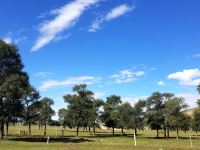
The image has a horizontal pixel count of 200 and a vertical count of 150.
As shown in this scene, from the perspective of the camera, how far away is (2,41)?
71688mm

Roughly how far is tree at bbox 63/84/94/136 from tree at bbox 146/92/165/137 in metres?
19.3

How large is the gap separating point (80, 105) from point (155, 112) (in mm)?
24499

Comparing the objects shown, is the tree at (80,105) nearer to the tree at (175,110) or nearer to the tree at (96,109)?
the tree at (96,109)

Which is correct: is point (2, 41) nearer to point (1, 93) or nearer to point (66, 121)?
point (1, 93)

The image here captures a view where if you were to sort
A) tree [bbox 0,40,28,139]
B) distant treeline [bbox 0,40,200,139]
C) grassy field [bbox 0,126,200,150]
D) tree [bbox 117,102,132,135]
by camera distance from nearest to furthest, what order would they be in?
grassy field [bbox 0,126,200,150]
tree [bbox 0,40,28,139]
distant treeline [bbox 0,40,200,139]
tree [bbox 117,102,132,135]

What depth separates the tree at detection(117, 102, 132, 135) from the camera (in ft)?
411

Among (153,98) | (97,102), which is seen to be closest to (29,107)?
(97,102)

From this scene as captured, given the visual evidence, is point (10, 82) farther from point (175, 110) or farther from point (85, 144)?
point (175, 110)

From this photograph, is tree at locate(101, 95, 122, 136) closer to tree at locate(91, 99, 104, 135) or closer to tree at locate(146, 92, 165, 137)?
tree at locate(91, 99, 104, 135)

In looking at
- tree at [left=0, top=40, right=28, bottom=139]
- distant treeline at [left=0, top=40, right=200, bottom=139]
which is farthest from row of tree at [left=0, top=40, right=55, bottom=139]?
distant treeline at [left=0, top=40, right=200, bottom=139]

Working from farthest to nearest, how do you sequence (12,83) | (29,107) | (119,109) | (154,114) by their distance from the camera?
(119,109)
(154,114)
(29,107)
(12,83)

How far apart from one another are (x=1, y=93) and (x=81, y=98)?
55836 mm

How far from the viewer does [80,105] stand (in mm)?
121375

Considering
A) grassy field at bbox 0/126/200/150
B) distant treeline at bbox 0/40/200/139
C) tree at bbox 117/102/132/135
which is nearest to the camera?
grassy field at bbox 0/126/200/150
